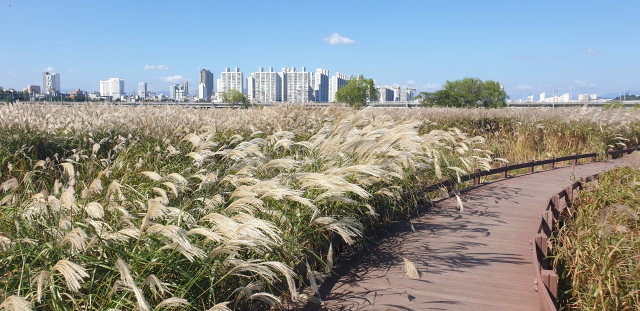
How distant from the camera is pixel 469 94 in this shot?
276ft

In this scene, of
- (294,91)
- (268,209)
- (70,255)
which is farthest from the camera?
(294,91)

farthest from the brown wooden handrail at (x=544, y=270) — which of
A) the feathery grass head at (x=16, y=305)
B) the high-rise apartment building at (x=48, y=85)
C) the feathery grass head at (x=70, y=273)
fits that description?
the high-rise apartment building at (x=48, y=85)

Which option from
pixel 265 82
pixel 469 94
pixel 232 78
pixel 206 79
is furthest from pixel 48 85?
pixel 206 79

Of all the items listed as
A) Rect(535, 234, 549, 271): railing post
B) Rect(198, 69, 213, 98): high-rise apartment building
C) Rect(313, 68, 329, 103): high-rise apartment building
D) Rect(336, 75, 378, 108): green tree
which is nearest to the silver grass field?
Rect(535, 234, 549, 271): railing post

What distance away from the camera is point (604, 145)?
11.8 metres

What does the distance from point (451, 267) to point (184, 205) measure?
228 cm

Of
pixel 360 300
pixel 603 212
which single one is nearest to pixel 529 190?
pixel 603 212

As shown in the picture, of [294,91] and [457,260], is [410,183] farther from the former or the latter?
[294,91]

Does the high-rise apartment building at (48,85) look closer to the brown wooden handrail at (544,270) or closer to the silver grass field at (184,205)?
the silver grass field at (184,205)

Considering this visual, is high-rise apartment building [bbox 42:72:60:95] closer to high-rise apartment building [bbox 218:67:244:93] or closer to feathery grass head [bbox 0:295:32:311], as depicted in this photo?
feathery grass head [bbox 0:295:32:311]

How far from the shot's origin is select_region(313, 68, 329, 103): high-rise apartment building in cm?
17880

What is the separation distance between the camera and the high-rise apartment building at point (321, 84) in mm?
178800

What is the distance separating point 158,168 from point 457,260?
302 cm

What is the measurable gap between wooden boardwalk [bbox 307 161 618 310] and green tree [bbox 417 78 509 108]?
72.0 m
